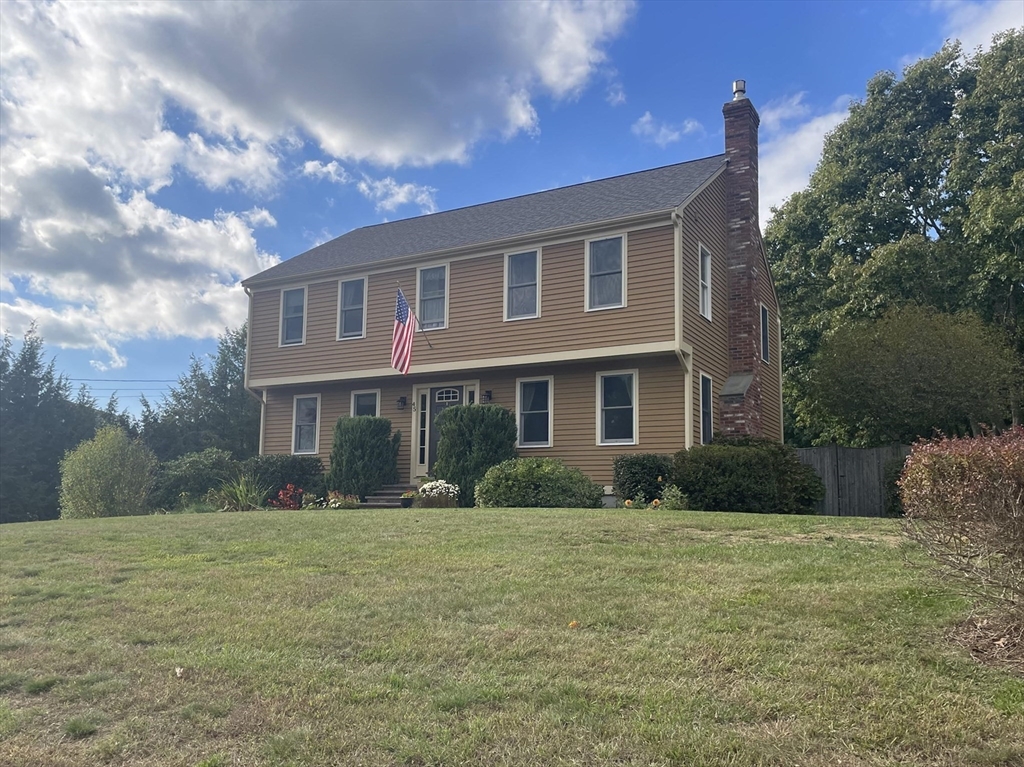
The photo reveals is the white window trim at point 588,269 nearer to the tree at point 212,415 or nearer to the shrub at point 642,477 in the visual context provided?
the shrub at point 642,477

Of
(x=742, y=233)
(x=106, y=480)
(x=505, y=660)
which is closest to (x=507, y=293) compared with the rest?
(x=742, y=233)

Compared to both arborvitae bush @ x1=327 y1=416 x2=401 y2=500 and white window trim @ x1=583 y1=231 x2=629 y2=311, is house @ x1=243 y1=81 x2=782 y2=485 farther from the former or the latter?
arborvitae bush @ x1=327 y1=416 x2=401 y2=500

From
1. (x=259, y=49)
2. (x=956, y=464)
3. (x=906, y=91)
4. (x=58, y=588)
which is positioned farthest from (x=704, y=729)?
(x=906, y=91)

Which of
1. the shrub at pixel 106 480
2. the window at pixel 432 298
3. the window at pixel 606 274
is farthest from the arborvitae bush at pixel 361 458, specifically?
the window at pixel 606 274

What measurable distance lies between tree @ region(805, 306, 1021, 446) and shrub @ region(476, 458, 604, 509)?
22.7ft

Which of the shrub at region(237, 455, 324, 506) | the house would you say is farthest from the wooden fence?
the shrub at region(237, 455, 324, 506)

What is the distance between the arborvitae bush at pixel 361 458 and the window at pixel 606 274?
5426 mm

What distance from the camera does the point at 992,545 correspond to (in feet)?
14.8

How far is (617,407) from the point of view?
16.0 m

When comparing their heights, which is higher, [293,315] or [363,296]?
[363,296]

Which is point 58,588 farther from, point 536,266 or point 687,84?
point 687,84

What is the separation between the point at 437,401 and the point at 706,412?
6.07m

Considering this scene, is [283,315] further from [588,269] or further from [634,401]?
[634,401]

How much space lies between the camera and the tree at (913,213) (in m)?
20.1
